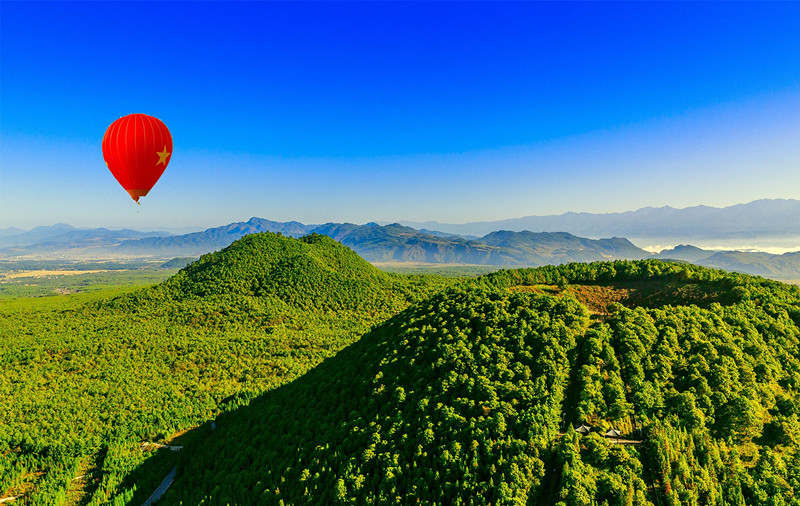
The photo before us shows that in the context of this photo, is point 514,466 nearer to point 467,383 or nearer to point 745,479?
point 467,383

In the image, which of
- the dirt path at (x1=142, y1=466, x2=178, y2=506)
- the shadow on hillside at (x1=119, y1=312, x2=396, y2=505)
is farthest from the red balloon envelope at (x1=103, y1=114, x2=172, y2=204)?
the dirt path at (x1=142, y1=466, x2=178, y2=506)

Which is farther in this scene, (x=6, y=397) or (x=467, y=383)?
(x=6, y=397)

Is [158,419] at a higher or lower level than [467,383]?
lower

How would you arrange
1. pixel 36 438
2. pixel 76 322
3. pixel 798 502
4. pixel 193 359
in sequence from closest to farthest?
pixel 798 502 < pixel 36 438 < pixel 193 359 < pixel 76 322

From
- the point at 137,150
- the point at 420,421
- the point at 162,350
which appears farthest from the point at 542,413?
the point at 162,350

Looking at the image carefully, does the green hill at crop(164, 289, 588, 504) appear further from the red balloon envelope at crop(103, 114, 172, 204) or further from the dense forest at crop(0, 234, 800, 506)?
the red balloon envelope at crop(103, 114, 172, 204)

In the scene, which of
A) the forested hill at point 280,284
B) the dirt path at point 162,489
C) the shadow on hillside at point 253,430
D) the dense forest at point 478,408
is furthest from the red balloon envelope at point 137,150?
the dirt path at point 162,489

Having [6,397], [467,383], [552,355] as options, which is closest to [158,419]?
[6,397]

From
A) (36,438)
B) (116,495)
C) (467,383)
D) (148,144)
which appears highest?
(148,144)

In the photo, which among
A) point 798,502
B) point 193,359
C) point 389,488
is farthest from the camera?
point 193,359
